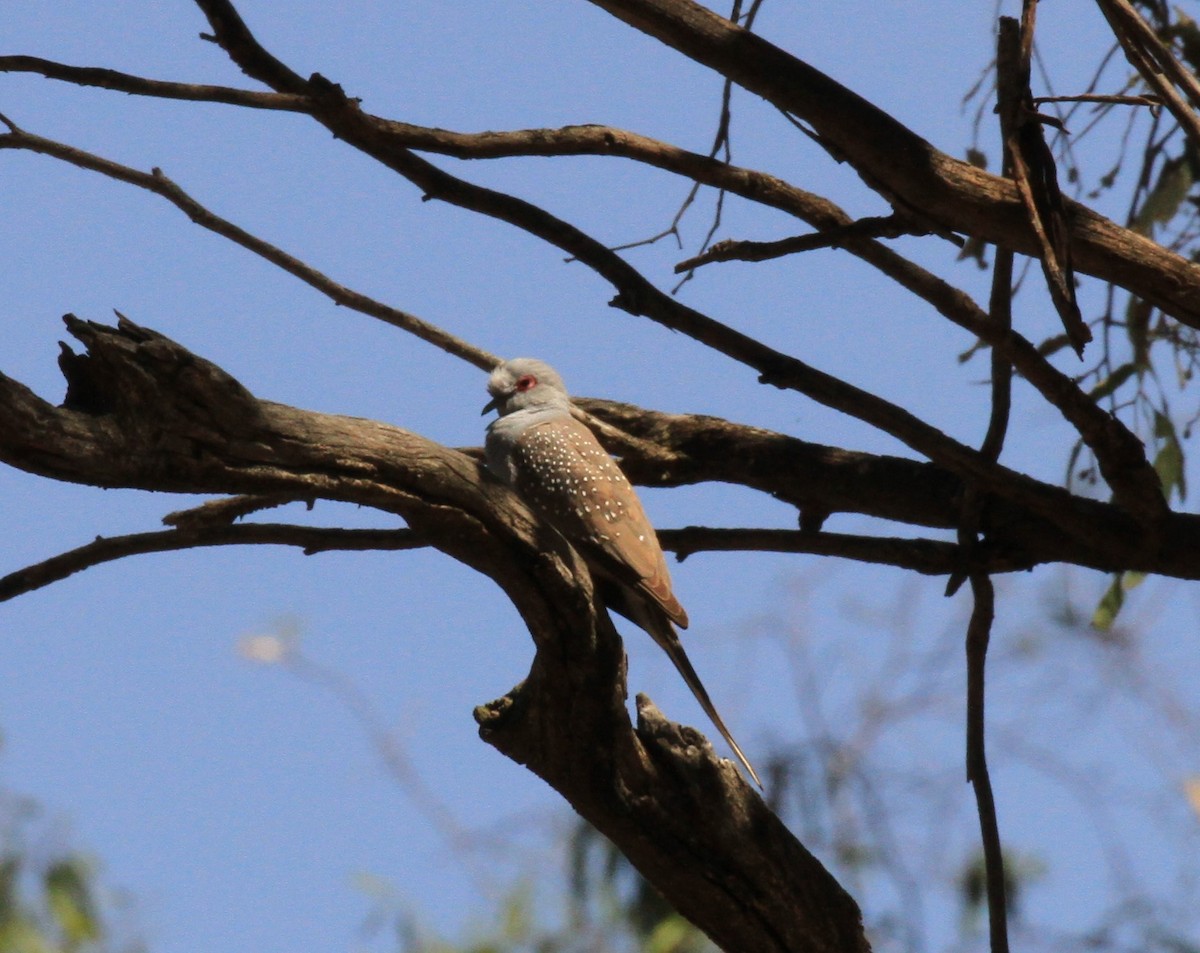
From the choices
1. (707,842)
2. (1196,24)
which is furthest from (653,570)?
(1196,24)

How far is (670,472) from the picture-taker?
12.8ft

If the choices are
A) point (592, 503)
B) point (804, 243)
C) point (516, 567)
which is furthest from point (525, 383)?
point (516, 567)

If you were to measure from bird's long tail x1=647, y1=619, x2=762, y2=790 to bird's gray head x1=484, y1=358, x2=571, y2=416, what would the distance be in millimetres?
922

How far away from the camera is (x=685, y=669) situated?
395 cm

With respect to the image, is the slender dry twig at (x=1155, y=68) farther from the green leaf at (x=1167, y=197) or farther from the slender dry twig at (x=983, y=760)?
the green leaf at (x=1167, y=197)

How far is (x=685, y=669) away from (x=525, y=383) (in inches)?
48.4

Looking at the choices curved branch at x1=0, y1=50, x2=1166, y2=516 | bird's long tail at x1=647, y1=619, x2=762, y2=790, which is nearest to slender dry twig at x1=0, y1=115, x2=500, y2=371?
curved branch at x1=0, y1=50, x2=1166, y2=516

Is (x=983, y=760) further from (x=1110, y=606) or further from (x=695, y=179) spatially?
(x=695, y=179)

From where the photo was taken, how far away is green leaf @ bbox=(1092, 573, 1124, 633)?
14.8 ft

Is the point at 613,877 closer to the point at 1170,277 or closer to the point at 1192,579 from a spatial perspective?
the point at 1192,579

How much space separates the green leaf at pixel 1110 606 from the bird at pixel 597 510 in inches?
54.3

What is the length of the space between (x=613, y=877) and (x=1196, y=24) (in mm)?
3528

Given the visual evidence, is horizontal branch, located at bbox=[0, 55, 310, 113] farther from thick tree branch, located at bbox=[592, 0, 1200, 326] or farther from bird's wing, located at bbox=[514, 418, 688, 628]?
bird's wing, located at bbox=[514, 418, 688, 628]

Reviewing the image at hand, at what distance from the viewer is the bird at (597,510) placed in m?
Answer: 3.94
